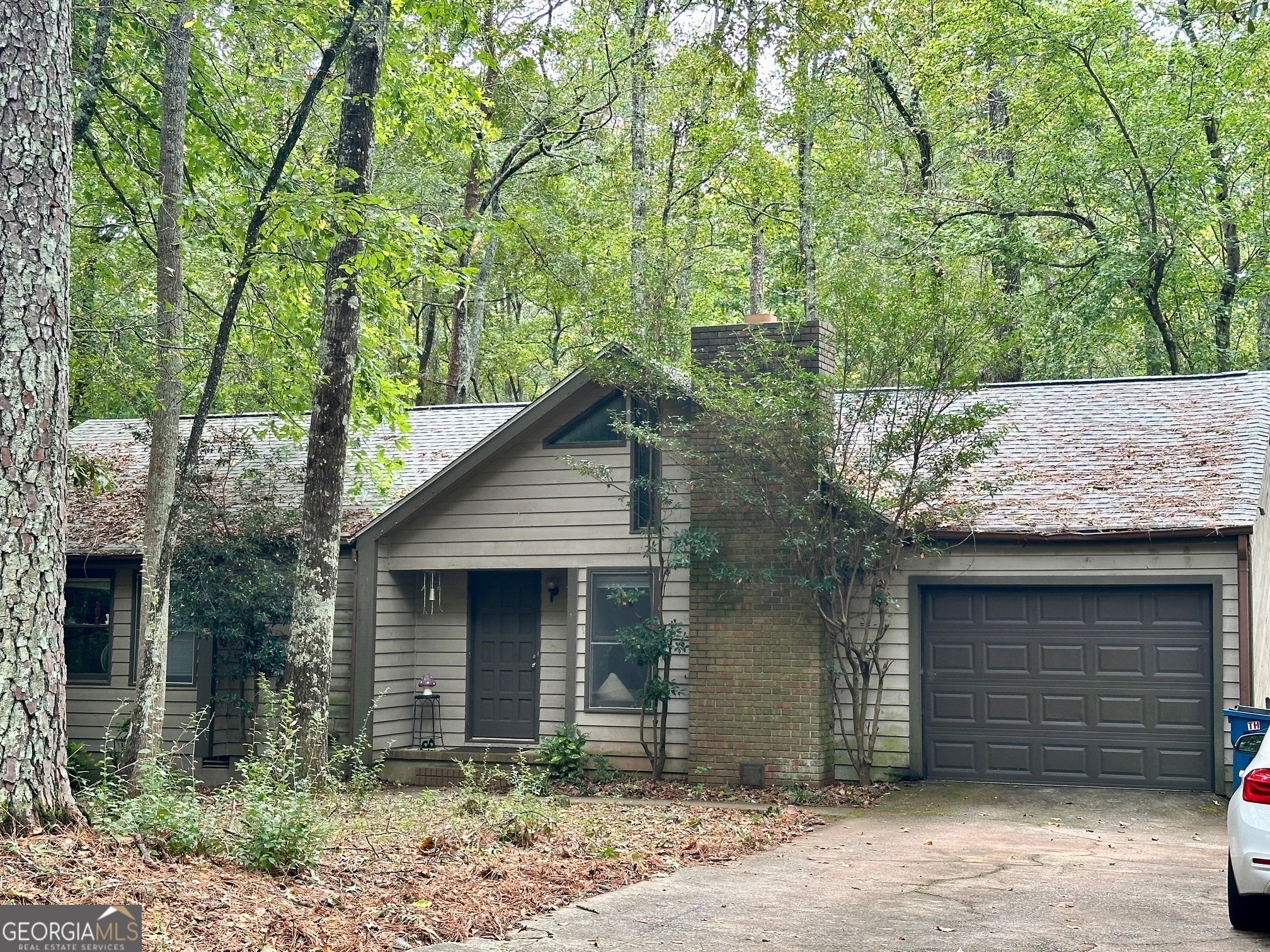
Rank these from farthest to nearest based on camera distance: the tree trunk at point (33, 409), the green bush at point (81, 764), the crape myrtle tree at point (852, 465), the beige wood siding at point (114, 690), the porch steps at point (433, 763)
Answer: the beige wood siding at point (114, 690) < the green bush at point (81, 764) < the porch steps at point (433, 763) < the crape myrtle tree at point (852, 465) < the tree trunk at point (33, 409)

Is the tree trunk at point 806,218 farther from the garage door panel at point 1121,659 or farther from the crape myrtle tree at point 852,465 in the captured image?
the garage door panel at point 1121,659

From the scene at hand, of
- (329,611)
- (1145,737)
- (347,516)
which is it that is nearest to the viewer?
(329,611)

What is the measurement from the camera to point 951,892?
8.25 metres

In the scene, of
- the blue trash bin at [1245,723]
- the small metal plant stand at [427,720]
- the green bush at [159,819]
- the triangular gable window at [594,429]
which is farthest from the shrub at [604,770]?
the green bush at [159,819]

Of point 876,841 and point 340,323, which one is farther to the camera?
point 340,323

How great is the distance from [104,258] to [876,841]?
1454 cm

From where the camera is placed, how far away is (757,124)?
24.7 m

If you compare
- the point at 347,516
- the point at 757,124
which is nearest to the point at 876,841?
the point at 347,516

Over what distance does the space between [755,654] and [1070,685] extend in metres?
3.34

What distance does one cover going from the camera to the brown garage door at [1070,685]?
1315 centimetres

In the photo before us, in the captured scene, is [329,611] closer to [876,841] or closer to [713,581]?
[713,581]

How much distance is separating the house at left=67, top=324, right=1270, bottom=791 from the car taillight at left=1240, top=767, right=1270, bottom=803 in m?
6.48

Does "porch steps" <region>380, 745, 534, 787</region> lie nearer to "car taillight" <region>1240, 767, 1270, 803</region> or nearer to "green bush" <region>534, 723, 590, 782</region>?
"green bush" <region>534, 723, 590, 782</region>

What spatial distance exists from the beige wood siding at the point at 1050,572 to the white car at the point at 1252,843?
6.29m
